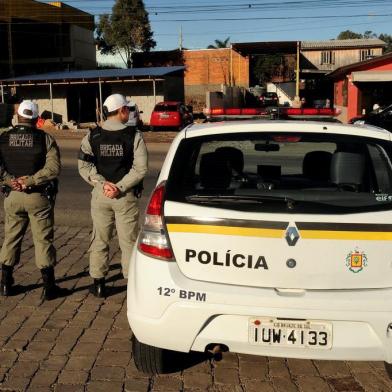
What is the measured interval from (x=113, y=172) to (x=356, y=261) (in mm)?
2294

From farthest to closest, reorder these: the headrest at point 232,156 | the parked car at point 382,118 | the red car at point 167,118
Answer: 1. the red car at point 167,118
2. the parked car at point 382,118
3. the headrest at point 232,156

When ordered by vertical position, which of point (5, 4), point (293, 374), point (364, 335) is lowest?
Result: point (293, 374)

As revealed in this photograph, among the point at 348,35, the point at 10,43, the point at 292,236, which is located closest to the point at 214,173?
the point at 292,236

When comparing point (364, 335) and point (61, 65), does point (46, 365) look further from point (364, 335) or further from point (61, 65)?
point (61, 65)

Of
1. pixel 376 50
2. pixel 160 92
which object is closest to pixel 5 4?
pixel 160 92

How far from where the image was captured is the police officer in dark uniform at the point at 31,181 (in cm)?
461

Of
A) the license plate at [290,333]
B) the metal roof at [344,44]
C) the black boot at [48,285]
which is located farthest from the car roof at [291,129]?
the metal roof at [344,44]

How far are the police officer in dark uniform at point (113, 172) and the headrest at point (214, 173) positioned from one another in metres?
1.04

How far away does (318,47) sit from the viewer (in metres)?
66.1

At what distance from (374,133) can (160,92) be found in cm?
3390

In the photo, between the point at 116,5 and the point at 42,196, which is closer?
the point at 42,196

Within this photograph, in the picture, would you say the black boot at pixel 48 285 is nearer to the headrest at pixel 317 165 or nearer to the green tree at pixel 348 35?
the headrest at pixel 317 165

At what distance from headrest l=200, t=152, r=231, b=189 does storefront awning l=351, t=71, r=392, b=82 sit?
99.2 ft

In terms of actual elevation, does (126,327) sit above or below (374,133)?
below
